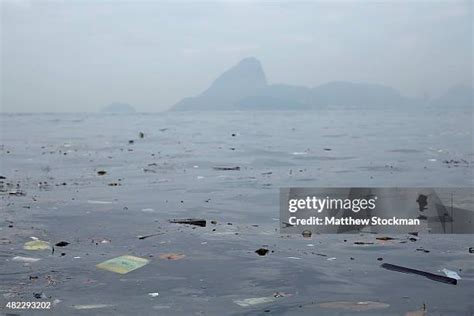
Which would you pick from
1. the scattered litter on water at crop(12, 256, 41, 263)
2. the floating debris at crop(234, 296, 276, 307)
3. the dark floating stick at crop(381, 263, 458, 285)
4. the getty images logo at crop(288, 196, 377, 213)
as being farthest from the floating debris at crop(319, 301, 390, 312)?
the getty images logo at crop(288, 196, 377, 213)

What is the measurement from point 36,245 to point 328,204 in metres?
4.83

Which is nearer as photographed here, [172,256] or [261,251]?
[172,256]

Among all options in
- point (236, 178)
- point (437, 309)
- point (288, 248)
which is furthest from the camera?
point (236, 178)

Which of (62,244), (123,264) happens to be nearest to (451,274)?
(123,264)

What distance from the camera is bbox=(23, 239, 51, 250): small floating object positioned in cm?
623

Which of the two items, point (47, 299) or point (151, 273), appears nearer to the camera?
point (47, 299)

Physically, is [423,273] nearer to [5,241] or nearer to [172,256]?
[172,256]

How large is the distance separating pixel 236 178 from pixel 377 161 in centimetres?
511

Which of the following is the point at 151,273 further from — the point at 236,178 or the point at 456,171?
the point at 456,171

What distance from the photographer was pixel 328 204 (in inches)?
357

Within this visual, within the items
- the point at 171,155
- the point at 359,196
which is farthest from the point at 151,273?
the point at 171,155

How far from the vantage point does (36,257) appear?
5.82 metres

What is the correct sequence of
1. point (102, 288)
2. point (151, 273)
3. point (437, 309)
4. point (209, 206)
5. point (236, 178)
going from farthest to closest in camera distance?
point (236, 178) → point (209, 206) → point (151, 273) → point (102, 288) → point (437, 309)

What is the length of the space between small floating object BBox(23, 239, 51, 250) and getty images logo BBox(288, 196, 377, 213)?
410 cm
